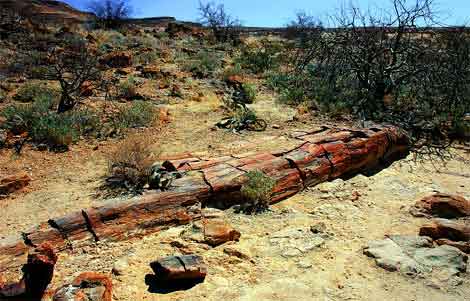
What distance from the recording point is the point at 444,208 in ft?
16.7

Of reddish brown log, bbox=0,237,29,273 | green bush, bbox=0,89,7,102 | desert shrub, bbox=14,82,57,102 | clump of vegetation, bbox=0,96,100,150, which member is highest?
desert shrub, bbox=14,82,57,102

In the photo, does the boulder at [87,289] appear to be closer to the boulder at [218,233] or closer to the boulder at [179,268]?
the boulder at [179,268]

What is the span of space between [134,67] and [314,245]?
1065 centimetres

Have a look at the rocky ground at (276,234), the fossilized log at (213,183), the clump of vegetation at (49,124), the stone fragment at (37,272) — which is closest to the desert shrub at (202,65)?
the clump of vegetation at (49,124)

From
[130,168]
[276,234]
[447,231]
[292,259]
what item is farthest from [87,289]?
[447,231]

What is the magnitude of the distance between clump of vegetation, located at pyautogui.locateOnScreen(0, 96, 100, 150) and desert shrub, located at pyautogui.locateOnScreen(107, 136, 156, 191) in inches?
61.0

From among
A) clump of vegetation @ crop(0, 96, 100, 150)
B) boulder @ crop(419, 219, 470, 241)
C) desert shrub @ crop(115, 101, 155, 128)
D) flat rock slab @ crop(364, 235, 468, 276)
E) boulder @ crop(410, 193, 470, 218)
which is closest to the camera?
flat rock slab @ crop(364, 235, 468, 276)

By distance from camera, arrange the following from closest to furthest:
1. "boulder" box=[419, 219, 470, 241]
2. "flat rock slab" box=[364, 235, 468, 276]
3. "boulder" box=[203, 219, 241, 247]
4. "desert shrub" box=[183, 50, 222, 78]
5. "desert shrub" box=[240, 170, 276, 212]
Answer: "flat rock slab" box=[364, 235, 468, 276]
"boulder" box=[203, 219, 241, 247]
"boulder" box=[419, 219, 470, 241]
"desert shrub" box=[240, 170, 276, 212]
"desert shrub" box=[183, 50, 222, 78]

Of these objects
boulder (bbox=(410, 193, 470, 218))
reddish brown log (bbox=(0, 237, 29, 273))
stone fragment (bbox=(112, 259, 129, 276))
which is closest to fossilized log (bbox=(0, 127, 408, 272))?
reddish brown log (bbox=(0, 237, 29, 273))

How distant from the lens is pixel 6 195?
17.7 ft

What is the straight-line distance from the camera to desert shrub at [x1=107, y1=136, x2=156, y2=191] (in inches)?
211

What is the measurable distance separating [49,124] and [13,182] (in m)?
2.02

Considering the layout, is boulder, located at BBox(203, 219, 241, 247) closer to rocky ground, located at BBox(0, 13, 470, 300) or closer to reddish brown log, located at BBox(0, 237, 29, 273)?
rocky ground, located at BBox(0, 13, 470, 300)

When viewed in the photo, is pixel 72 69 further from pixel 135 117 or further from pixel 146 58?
pixel 135 117
